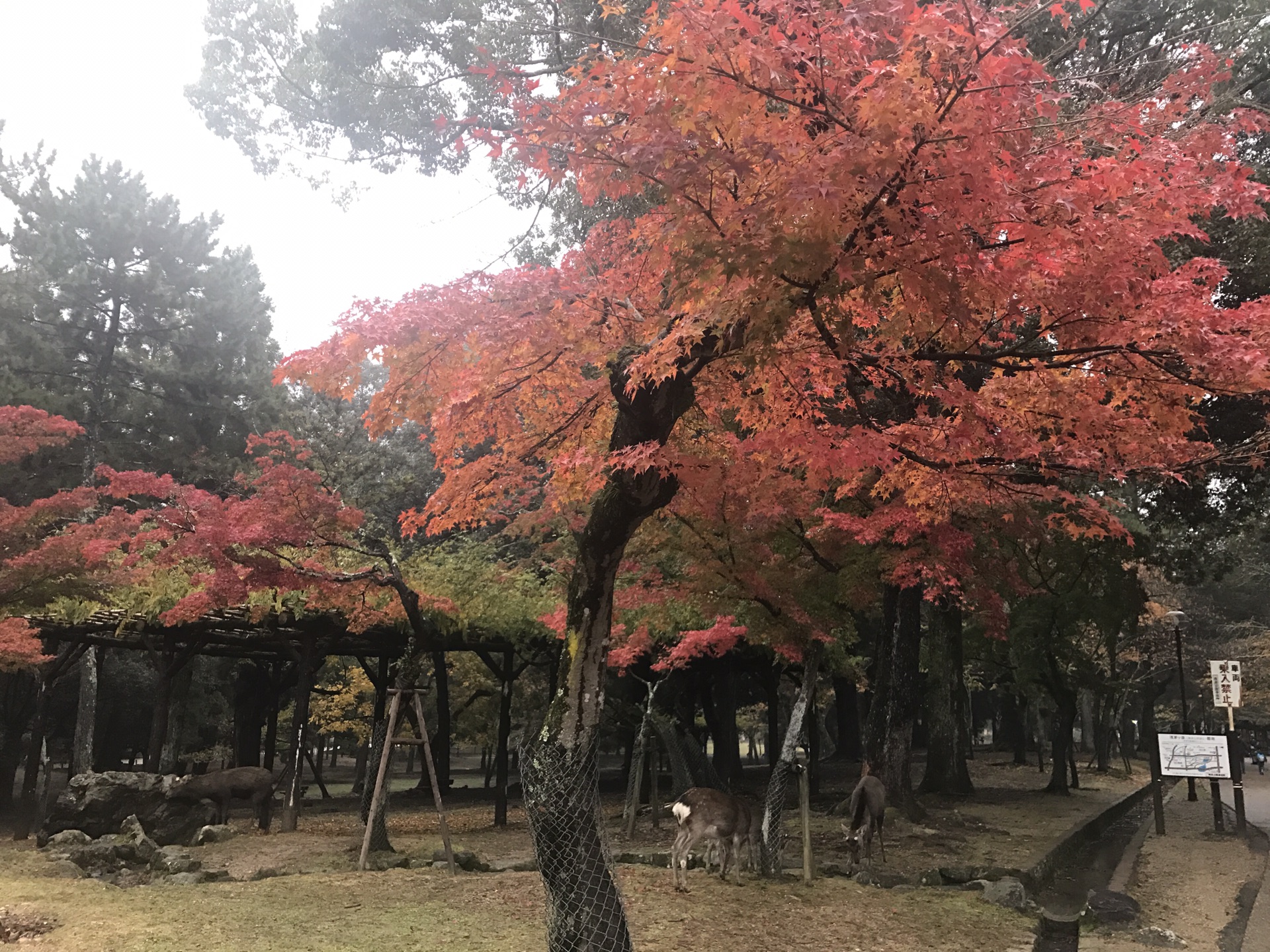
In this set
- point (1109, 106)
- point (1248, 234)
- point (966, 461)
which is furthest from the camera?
point (1248, 234)

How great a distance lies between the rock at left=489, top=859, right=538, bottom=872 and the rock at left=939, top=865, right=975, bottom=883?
464 centimetres

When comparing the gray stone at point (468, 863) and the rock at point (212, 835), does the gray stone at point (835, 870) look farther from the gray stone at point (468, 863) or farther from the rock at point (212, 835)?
the rock at point (212, 835)

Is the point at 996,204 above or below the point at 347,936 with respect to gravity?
above

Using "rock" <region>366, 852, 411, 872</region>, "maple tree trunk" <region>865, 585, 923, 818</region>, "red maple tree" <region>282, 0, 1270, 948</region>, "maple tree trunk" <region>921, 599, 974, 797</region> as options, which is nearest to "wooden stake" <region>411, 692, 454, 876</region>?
"rock" <region>366, 852, 411, 872</region>

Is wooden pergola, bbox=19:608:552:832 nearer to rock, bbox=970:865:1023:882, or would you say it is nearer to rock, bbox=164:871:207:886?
rock, bbox=164:871:207:886

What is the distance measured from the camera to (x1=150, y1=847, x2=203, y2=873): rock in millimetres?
9328

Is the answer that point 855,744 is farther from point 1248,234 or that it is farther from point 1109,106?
point 1109,106

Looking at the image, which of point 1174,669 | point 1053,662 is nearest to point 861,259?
point 1053,662

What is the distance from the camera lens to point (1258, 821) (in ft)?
55.3

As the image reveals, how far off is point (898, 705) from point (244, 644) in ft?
40.8

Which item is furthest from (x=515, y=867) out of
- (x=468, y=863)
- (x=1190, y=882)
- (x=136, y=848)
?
(x=1190, y=882)

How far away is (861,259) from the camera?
475 cm

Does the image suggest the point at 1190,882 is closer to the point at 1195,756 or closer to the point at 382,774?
the point at 1195,756

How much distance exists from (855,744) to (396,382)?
94.7 feet
